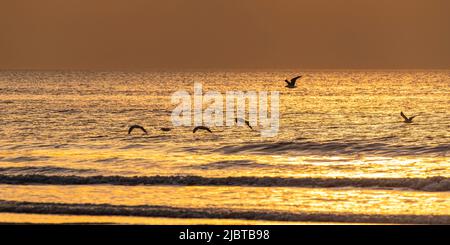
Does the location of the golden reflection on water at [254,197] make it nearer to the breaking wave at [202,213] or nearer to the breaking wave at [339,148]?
the breaking wave at [202,213]

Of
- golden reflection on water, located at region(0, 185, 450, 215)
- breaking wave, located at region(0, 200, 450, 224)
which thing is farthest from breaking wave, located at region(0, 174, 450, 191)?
breaking wave, located at region(0, 200, 450, 224)

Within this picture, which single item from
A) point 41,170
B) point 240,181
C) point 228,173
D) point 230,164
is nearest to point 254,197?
point 240,181

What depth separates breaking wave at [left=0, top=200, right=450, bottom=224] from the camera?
20.3 metres

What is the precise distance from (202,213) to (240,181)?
18.2 feet

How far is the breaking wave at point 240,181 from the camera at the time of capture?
2567cm

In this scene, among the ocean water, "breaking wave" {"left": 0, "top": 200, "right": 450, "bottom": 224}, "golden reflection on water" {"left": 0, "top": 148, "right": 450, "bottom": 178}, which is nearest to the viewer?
"breaking wave" {"left": 0, "top": 200, "right": 450, "bottom": 224}

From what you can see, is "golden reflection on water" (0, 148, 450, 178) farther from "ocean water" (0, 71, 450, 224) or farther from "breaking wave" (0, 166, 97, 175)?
"breaking wave" (0, 166, 97, 175)

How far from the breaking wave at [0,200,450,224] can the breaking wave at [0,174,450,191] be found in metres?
4.38

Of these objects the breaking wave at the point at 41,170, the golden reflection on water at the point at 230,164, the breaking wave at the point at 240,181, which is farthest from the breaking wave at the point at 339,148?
the breaking wave at the point at 240,181

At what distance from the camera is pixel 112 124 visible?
53.2m

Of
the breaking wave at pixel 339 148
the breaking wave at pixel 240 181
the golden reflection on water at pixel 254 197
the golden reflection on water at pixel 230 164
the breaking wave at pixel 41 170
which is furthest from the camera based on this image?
the breaking wave at pixel 339 148

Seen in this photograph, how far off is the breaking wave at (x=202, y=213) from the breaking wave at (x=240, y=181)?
4.38 m
